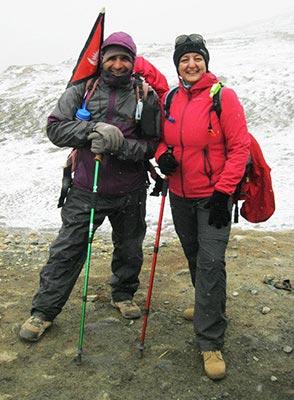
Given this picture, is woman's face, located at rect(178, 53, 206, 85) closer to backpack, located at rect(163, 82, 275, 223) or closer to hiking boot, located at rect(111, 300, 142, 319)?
backpack, located at rect(163, 82, 275, 223)

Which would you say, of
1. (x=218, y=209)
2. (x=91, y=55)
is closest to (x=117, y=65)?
(x=91, y=55)

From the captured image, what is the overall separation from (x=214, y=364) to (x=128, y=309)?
1632 millimetres

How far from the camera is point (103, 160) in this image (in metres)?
5.76

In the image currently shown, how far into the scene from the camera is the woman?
193 inches

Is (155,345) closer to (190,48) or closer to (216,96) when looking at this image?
(216,96)

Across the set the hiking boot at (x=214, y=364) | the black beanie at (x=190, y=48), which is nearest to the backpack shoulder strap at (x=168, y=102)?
the black beanie at (x=190, y=48)

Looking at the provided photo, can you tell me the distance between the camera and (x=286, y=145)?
1689 centimetres

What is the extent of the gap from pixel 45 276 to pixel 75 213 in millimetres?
849

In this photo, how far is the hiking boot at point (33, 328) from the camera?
5734 millimetres

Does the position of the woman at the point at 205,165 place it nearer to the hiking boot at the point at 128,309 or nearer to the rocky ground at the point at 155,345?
the rocky ground at the point at 155,345

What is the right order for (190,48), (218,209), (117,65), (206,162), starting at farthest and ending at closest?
(117,65)
(190,48)
(206,162)
(218,209)

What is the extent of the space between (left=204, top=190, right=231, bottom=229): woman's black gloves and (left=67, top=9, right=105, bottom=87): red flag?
2149 mm

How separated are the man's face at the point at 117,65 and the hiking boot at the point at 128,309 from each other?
3.03m

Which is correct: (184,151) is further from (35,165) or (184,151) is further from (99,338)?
(35,165)
